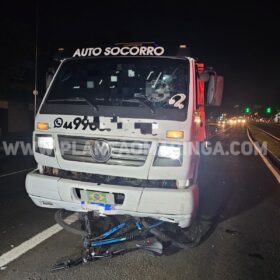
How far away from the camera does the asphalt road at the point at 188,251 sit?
324 cm

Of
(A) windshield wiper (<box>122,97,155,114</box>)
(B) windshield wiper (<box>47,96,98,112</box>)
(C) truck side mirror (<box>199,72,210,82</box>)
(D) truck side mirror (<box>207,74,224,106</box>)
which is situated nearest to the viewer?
(A) windshield wiper (<box>122,97,155,114</box>)

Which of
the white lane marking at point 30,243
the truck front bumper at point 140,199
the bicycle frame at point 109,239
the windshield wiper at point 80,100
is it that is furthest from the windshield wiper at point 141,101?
the white lane marking at point 30,243

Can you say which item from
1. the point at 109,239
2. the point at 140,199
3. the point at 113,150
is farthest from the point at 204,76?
the point at 109,239

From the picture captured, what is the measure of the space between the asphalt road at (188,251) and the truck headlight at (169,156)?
3.84 feet

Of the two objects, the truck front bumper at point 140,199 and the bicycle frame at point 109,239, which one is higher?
the truck front bumper at point 140,199

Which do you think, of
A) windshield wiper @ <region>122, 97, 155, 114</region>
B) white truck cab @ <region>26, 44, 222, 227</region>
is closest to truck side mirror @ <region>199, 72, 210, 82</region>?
white truck cab @ <region>26, 44, 222, 227</region>

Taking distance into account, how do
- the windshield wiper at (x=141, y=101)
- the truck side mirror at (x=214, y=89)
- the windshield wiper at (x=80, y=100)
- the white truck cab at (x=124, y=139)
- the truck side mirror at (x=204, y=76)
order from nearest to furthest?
the white truck cab at (x=124, y=139), the windshield wiper at (x=141, y=101), the windshield wiper at (x=80, y=100), the truck side mirror at (x=204, y=76), the truck side mirror at (x=214, y=89)

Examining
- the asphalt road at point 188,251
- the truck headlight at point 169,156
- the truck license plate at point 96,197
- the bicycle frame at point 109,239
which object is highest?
the truck headlight at point 169,156

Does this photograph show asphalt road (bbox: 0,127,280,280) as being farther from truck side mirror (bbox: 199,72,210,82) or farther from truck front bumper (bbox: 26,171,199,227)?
truck side mirror (bbox: 199,72,210,82)

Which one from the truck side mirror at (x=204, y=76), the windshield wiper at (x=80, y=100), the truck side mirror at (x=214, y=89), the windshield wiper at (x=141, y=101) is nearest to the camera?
the windshield wiper at (x=141, y=101)

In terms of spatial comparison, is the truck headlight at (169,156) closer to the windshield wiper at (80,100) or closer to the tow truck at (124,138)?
the tow truck at (124,138)

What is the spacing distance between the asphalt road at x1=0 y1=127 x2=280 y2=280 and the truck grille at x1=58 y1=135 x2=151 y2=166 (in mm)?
1147

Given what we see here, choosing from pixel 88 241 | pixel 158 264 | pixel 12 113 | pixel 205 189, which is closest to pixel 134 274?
pixel 158 264

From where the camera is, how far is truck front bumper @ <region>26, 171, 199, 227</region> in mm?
3332
